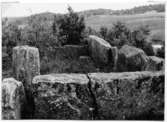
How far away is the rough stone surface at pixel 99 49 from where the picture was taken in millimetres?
3871

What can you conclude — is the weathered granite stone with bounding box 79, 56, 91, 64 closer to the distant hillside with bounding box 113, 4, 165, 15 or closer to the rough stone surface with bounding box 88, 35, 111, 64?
the rough stone surface with bounding box 88, 35, 111, 64

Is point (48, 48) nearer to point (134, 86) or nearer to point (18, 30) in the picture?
point (18, 30)

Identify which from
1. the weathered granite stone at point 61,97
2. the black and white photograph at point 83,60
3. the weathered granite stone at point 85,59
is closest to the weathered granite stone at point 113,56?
the black and white photograph at point 83,60

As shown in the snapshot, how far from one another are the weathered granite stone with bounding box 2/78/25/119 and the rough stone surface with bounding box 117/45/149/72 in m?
1.34

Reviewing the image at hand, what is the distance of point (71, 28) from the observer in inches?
156

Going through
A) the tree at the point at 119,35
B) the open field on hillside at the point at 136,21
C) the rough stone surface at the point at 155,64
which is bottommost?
the rough stone surface at the point at 155,64

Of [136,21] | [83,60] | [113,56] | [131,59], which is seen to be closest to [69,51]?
[83,60]

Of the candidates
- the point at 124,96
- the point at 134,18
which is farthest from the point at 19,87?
the point at 134,18

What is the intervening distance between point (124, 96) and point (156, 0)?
126 centimetres

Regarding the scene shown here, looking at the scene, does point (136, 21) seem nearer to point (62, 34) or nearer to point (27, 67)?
point (62, 34)

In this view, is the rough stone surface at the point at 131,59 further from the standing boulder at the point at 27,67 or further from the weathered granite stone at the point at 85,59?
the standing boulder at the point at 27,67

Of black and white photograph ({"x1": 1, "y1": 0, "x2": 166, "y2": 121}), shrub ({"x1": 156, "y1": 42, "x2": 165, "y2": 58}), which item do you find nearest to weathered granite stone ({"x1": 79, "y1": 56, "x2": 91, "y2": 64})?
black and white photograph ({"x1": 1, "y1": 0, "x2": 166, "y2": 121})

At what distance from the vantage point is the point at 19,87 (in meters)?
3.55

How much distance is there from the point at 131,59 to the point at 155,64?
346 mm
